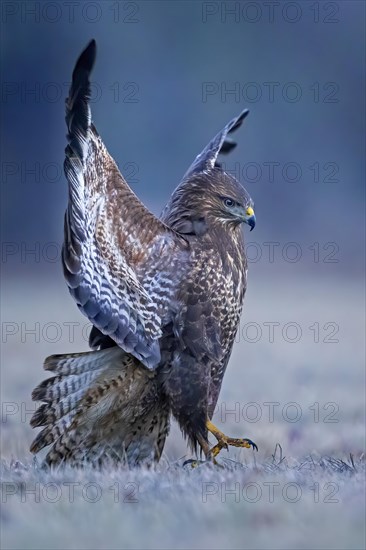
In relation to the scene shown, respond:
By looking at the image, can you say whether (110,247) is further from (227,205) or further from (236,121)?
(236,121)

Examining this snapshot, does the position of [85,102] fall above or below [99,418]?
above

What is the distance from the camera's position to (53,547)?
4012mm

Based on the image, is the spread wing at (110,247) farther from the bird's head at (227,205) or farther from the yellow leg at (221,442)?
the yellow leg at (221,442)

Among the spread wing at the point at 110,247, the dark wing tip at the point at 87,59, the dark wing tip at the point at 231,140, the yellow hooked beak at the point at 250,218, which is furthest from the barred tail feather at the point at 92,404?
the dark wing tip at the point at 231,140

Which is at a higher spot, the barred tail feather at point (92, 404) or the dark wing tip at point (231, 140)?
the dark wing tip at point (231, 140)

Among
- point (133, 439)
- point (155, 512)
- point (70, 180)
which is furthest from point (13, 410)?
point (155, 512)

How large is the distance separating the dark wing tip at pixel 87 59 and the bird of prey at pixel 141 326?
0.97 feet

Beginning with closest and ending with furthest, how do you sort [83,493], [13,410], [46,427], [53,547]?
A: [53,547]
[83,493]
[46,427]
[13,410]

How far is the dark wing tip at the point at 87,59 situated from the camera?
4695 millimetres

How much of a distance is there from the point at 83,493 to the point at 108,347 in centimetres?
90

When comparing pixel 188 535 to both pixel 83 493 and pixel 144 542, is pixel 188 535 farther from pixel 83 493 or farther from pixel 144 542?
pixel 83 493

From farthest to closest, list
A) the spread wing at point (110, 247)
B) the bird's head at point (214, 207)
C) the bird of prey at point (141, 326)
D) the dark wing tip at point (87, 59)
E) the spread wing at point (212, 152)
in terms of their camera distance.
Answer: the spread wing at point (212, 152) → the bird's head at point (214, 207) → the bird of prey at point (141, 326) → the spread wing at point (110, 247) → the dark wing tip at point (87, 59)

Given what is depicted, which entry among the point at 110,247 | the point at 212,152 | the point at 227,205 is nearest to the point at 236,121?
the point at 212,152

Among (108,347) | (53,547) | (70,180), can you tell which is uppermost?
(70,180)
